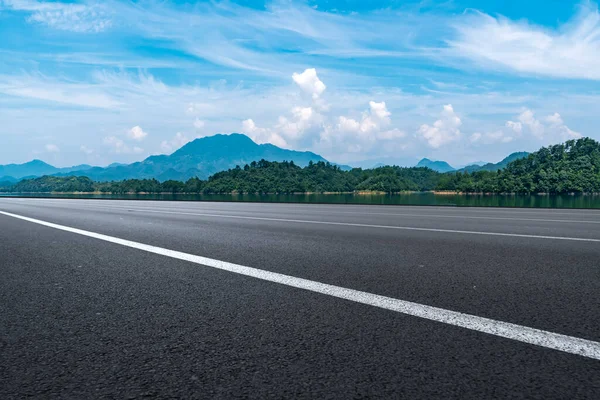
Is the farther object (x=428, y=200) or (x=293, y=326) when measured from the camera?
(x=428, y=200)

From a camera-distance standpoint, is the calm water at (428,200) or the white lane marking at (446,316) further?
the calm water at (428,200)

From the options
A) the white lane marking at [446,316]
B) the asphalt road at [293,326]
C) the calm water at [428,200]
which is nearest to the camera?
the asphalt road at [293,326]

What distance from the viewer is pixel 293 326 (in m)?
3.21

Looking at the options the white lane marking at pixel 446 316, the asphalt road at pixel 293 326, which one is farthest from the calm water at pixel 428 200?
the white lane marking at pixel 446 316

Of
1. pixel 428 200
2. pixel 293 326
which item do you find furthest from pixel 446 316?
pixel 428 200

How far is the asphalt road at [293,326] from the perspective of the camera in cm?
229

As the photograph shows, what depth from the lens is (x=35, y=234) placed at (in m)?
10.5

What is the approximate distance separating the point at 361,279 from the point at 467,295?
46.1 inches

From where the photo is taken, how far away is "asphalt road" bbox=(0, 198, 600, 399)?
2.29 metres

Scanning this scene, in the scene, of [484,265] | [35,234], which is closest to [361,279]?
[484,265]

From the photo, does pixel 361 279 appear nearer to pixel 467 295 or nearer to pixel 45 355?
pixel 467 295

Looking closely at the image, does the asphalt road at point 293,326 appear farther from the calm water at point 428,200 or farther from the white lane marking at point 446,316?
the calm water at point 428,200

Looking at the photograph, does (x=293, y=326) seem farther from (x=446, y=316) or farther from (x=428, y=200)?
(x=428, y=200)

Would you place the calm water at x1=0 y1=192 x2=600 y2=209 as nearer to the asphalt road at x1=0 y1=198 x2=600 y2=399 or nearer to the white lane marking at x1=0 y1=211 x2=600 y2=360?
the asphalt road at x1=0 y1=198 x2=600 y2=399
